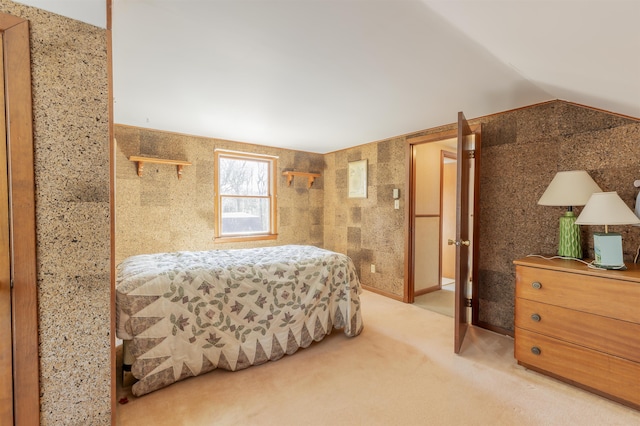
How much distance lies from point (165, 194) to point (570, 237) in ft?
13.0

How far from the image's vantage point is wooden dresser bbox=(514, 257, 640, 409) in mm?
1646

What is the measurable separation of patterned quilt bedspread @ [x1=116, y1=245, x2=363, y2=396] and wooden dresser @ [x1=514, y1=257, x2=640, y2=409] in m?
1.35

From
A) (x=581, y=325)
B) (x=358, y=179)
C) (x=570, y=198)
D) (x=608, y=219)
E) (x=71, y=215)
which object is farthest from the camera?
(x=358, y=179)

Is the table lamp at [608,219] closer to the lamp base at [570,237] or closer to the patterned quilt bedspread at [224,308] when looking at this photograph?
the lamp base at [570,237]

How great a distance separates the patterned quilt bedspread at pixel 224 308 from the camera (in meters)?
1.78

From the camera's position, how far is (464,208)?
2.53 meters

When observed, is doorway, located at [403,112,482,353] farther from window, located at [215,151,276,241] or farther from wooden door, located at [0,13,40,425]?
wooden door, located at [0,13,40,425]

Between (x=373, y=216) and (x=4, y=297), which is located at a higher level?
(x=373, y=216)

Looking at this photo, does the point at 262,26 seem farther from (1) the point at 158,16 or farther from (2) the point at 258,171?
(2) the point at 258,171

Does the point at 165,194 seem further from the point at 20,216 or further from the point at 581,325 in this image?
the point at 581,325

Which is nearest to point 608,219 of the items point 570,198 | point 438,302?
point 570,198

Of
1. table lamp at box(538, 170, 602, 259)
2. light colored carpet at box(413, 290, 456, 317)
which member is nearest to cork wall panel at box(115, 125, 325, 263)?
light colored carpet at box(413, 290, 456, 317)

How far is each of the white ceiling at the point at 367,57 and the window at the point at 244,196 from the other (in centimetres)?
104

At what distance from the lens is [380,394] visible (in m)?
1.80
